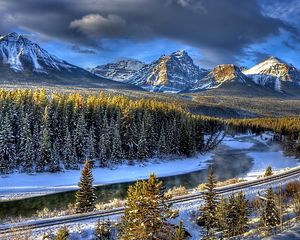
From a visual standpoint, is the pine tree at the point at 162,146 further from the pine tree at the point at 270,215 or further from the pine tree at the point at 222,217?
the pine tree at the point at 222,217

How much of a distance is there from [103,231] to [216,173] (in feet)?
177

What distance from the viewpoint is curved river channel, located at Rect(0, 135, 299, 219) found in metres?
54.1

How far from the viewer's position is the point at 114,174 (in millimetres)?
78562

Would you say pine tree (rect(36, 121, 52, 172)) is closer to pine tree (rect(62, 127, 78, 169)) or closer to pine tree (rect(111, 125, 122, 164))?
pine tree (rect(62, 127, 78, 169))

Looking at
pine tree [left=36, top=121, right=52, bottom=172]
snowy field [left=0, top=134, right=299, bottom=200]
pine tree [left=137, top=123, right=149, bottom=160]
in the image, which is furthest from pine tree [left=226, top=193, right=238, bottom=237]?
pine tree [left=137, top=123, right=149, bottom=160]

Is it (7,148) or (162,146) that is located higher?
(162,146)

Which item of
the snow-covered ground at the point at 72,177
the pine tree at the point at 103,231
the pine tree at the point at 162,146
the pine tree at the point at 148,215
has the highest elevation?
the pine tree at the point at 148,215

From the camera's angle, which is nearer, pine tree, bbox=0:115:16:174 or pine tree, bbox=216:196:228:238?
pine tree, bbox=216:196:228:238

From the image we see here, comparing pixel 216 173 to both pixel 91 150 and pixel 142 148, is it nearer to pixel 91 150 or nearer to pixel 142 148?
pixel 142 148

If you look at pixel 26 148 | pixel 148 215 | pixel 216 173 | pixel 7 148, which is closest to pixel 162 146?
pixel 216 173

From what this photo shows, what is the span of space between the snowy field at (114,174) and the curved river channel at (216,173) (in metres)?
0.27

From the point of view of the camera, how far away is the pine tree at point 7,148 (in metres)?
72.2

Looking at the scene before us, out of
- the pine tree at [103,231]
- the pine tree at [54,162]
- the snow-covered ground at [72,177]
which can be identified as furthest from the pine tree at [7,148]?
the pine tree at [103,231]

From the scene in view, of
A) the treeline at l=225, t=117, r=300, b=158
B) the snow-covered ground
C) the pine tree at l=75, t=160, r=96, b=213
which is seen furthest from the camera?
the treeline at l=225, t=117, r=300, b=158
